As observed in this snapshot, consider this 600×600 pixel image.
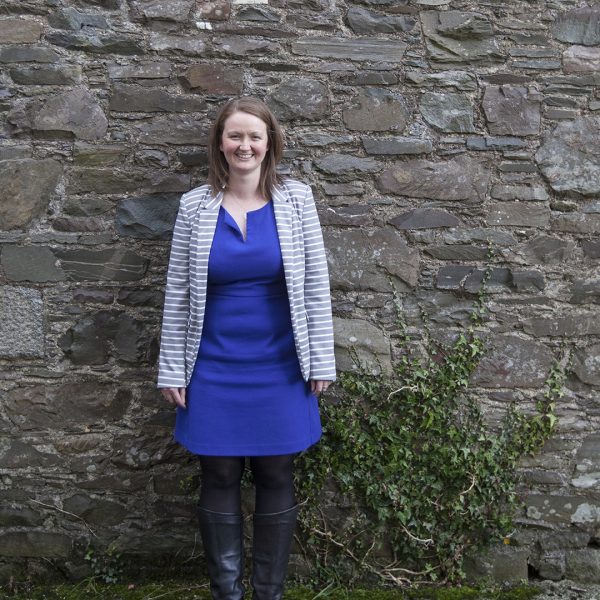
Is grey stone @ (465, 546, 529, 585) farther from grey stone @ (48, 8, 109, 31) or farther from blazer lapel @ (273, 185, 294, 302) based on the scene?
grey stone @ (48, 8, 109, 31)

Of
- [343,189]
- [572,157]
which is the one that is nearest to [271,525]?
[343,189]

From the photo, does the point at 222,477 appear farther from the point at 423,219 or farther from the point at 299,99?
the point at 299,99

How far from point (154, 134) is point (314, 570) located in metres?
1.95

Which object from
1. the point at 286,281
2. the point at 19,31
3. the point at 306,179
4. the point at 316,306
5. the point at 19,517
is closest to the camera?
the point at 286,281

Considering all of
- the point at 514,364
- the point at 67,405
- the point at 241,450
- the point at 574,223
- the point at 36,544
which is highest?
the point at 574,223

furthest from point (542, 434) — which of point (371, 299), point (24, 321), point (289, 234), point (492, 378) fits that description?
point (24, 321)

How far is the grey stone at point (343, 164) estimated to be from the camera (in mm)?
2924

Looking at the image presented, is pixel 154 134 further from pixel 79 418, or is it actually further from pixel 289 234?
pixel 79 418

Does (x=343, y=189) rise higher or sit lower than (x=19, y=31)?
lower

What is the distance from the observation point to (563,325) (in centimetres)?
300

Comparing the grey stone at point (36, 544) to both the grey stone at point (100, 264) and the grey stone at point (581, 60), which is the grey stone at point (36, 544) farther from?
the grey stone at point (581, 60)

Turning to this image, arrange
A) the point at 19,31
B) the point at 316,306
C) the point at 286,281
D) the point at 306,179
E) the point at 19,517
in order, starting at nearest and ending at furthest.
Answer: the point at 286,281 → the point at 316,306 → the point at 19,31 → the point at 306,179 → the point at 19,517

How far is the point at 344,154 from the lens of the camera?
2926 mm

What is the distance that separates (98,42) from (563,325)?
7.26 ft
